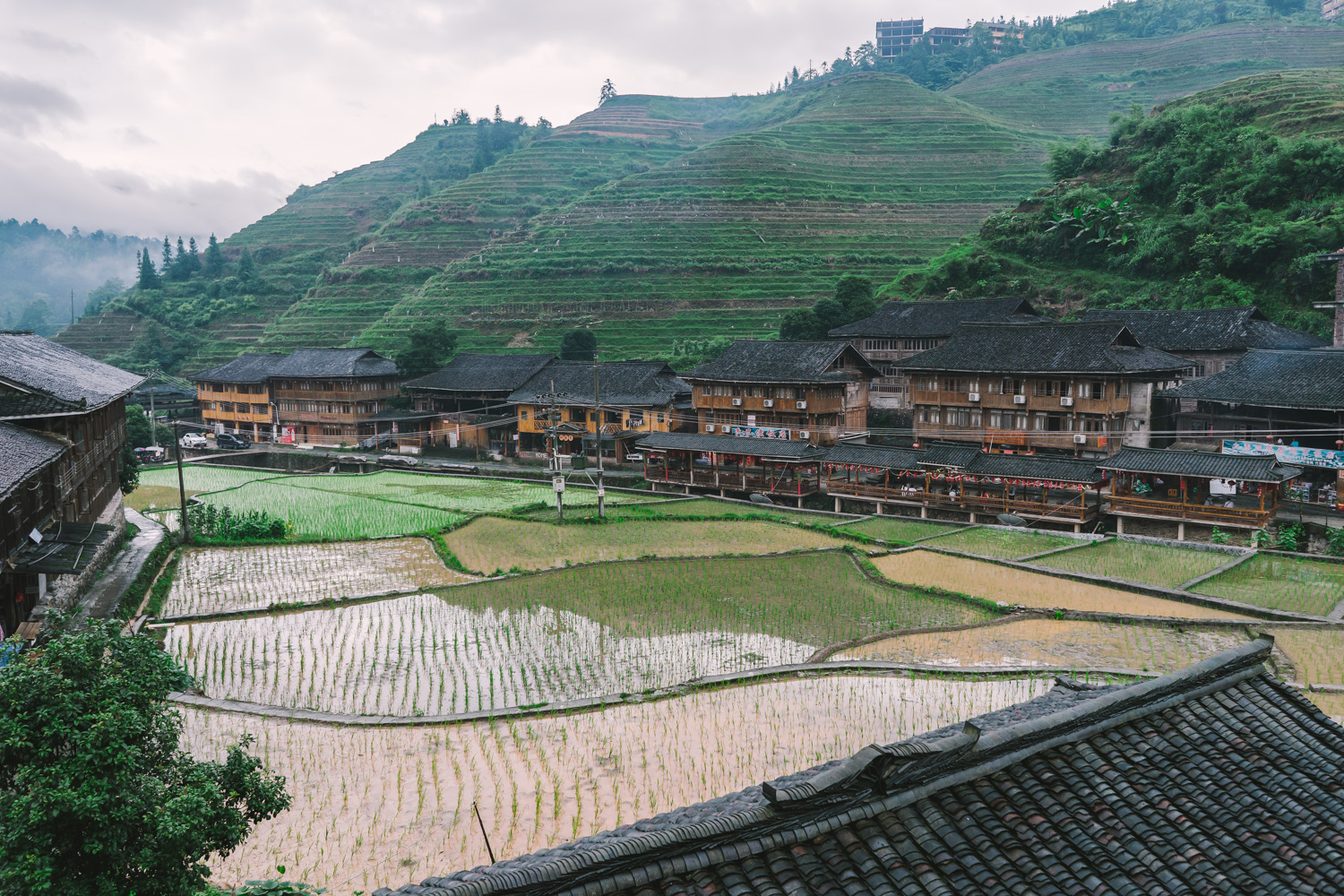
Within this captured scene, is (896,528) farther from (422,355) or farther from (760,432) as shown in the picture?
(422,355)

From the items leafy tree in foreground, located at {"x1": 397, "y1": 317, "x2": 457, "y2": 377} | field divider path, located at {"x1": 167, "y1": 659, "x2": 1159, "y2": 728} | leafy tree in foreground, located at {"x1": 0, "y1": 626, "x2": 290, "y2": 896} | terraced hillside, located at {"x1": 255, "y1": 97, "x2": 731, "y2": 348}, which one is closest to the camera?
leafy tree in foreground, located at {"x1": 0, "y1": 626, "x2": 290, "y2": 896}

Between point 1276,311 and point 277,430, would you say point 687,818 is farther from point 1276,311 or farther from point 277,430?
point 277,430

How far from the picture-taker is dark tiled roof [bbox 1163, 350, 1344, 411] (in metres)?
26.9

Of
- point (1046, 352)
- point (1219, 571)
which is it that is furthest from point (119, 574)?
point (1046, 352)

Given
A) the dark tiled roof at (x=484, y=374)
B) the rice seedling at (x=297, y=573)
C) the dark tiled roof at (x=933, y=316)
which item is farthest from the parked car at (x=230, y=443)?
the dark tiled roof at (x=933, y=316)

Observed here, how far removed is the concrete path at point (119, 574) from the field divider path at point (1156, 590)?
769 inches

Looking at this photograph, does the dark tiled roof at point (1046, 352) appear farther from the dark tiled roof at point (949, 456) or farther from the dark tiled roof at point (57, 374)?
the dark tiled roof at point (57, 374)

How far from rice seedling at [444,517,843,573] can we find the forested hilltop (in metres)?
25.5

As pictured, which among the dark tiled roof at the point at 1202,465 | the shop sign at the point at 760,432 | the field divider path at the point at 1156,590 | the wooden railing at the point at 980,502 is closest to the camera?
the field divider path at the point at 1156,590

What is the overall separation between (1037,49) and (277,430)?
124156 mm

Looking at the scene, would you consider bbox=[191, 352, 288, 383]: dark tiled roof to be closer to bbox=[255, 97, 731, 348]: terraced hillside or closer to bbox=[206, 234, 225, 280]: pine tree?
bbox=[255, 97, 731, 348]: terraced hillside

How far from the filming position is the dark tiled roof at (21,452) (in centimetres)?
1463

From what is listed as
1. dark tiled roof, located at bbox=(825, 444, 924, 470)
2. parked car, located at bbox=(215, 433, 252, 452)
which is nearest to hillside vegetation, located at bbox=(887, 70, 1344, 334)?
dark tiled roof, located at bbox=(825, 444, 924, 470)

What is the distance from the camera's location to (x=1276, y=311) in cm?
4072
